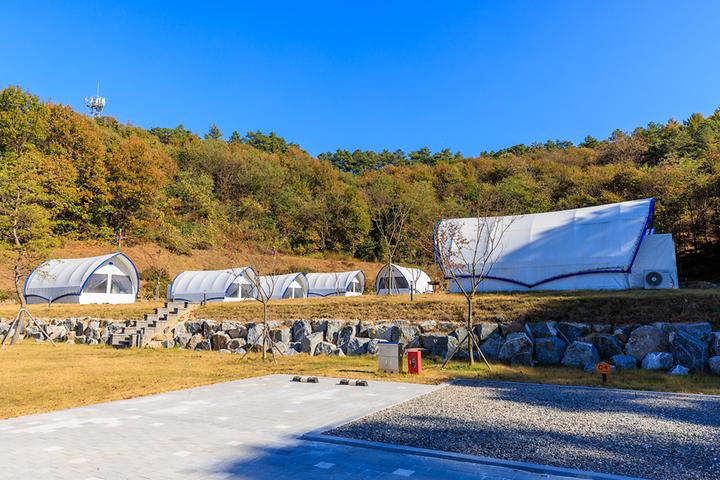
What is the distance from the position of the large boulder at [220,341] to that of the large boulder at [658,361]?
14.7 meters

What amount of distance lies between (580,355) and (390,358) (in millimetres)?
5471

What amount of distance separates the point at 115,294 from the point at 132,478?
102 feet

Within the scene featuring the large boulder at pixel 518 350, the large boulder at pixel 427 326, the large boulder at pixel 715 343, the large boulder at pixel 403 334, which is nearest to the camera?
the large boulder at pixel 715 343

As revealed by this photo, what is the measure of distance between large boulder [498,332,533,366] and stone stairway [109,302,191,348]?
49.3 ft

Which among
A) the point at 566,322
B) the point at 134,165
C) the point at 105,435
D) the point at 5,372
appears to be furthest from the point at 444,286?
the point at 134,165

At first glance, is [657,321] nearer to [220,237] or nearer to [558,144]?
[220,237]

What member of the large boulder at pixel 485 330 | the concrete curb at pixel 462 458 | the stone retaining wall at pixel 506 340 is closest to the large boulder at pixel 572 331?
the stone retaining wall at pixel 506 340

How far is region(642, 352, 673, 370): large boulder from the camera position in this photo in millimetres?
11922

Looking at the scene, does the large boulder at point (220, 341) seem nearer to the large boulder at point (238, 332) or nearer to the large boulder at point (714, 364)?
the large boulder at point (238, 332)

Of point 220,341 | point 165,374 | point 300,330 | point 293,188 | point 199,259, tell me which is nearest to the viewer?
point 165,374

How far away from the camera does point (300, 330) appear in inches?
694

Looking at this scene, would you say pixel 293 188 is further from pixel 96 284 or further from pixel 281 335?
pixel 281 335

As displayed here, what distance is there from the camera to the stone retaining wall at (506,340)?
12.1 metres

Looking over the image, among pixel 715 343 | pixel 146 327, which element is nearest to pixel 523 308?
pixel 715 343
